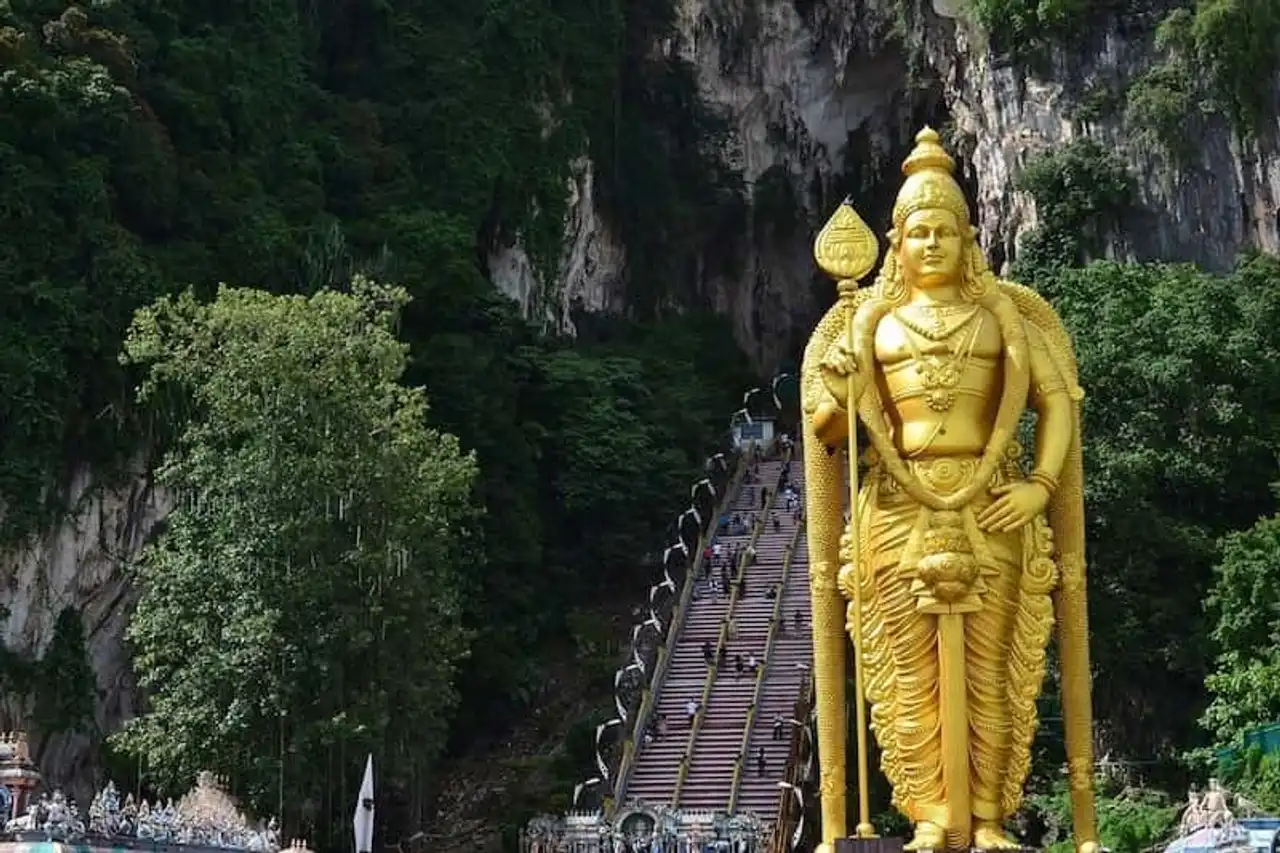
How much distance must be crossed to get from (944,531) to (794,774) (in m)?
9.12

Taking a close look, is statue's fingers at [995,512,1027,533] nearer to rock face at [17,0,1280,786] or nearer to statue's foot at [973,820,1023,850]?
statue's foot at [973,820,1023,850]

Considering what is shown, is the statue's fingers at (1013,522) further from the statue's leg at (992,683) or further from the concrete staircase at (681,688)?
the concrete staircase at (681,688)

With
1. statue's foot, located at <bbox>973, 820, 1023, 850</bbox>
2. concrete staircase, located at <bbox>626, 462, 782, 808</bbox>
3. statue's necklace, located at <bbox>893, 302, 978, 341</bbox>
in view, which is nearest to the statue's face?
statue's necklace, located at <bbox>893, 302, 978, 341</bbox>

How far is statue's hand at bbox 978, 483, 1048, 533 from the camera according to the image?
9.56 meters

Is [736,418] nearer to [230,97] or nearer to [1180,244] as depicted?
[1180,244]

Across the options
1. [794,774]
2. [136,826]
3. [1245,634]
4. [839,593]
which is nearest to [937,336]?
[839,593]

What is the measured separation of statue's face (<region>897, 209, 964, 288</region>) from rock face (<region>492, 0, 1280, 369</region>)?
14.1 m

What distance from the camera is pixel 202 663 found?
650 inches

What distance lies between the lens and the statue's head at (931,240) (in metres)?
9.95

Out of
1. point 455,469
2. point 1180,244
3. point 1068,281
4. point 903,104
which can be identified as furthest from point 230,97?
point 903,104

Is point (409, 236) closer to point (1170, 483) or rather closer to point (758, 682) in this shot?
point (758, 682)

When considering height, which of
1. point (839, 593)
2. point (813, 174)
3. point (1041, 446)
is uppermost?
point (813, 174)

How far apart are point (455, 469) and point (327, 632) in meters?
1.84

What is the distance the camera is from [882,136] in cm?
3375
